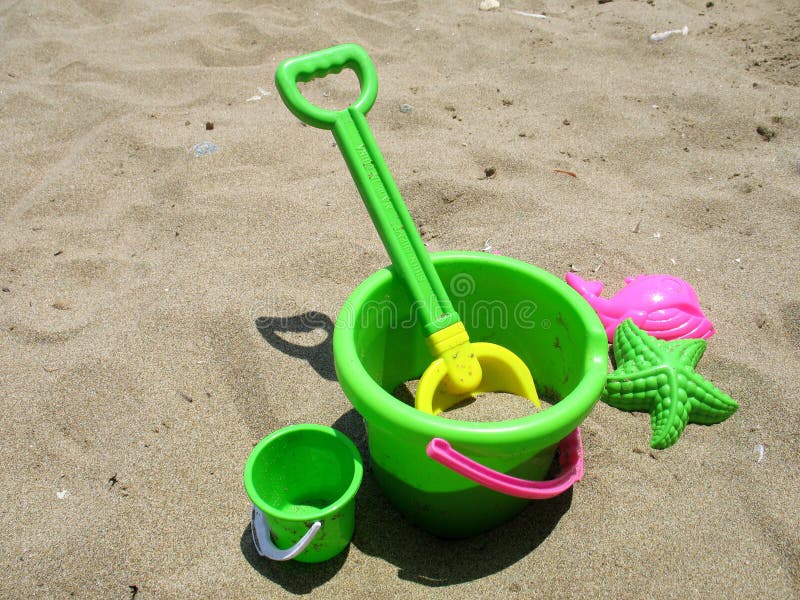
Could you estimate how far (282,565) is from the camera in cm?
119

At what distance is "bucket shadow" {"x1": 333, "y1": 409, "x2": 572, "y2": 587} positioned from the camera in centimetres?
118

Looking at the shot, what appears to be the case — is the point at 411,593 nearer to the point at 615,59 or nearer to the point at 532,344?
the point at 532,344

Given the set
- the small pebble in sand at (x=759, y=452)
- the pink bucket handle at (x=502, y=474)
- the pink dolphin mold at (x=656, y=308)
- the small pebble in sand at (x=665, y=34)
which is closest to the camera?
the pink bucket handle at (x=502, y=474)

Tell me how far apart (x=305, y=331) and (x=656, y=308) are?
33.4 inches

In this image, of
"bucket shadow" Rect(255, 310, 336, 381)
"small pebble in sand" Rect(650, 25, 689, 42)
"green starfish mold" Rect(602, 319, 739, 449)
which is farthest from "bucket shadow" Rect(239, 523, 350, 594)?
"small pebble in sand" Rect(650, 25, 689, 42)

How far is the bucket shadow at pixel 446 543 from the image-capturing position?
118 cm

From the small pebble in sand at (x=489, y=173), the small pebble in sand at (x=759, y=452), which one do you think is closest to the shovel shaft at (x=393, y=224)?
the small pebble in sand at (x=759, y=452)

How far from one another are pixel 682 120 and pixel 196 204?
169 centimetres

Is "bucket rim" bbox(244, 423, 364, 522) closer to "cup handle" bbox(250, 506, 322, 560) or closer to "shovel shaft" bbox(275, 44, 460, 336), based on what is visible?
"cup handle" bbox(250, 506, 322, 560)

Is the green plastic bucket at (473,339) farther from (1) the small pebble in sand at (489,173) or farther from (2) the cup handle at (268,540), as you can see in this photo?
(1) the small pebble in sand at (489,173)

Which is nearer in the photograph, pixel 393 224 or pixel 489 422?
pixel 489 422

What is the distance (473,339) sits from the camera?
1.52m

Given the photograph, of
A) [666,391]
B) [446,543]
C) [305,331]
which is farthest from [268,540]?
[666,391]

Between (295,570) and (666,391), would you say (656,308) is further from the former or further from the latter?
(295,570)
